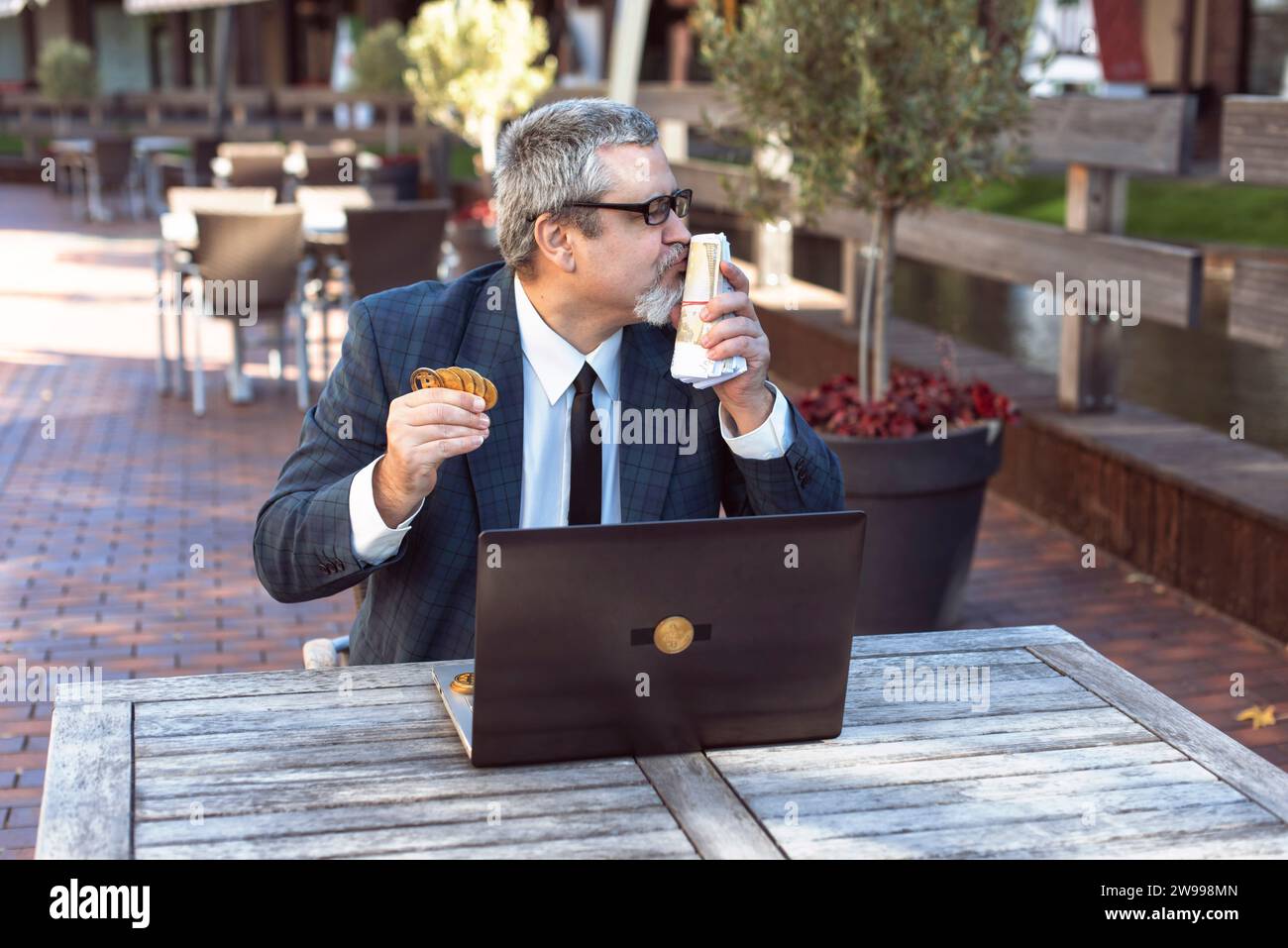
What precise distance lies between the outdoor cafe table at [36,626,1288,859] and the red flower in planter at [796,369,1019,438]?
260cm

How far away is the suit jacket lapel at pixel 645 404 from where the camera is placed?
248 centimetres

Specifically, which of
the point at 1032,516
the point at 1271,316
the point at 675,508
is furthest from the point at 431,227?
the point at 675,508

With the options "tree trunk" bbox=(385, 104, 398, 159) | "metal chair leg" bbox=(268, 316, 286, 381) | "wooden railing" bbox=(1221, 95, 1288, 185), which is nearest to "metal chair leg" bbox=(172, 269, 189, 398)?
"metal chair leg" bbox=(268, 316, 286, 381)

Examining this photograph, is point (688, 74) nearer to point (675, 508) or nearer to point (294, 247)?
point (294, 247)

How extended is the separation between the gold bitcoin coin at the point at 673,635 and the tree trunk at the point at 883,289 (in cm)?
356

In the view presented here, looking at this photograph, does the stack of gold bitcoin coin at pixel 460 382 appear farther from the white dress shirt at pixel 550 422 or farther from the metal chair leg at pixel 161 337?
the metal chair leg at pixel 161 337

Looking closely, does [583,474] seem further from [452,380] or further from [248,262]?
[248,262]

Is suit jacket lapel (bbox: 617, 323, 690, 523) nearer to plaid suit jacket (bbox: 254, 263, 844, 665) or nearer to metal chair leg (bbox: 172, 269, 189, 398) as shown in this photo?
plaid suit jacket (bbox: 254, 263, 844, 665)

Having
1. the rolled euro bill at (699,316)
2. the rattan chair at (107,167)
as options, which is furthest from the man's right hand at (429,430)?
the rattan chair at (107,167)

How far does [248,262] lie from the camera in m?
7.85

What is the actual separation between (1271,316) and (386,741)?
3675 millimetres

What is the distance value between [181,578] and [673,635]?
4187 millimetres

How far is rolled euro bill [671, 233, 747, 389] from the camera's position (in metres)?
2.04
